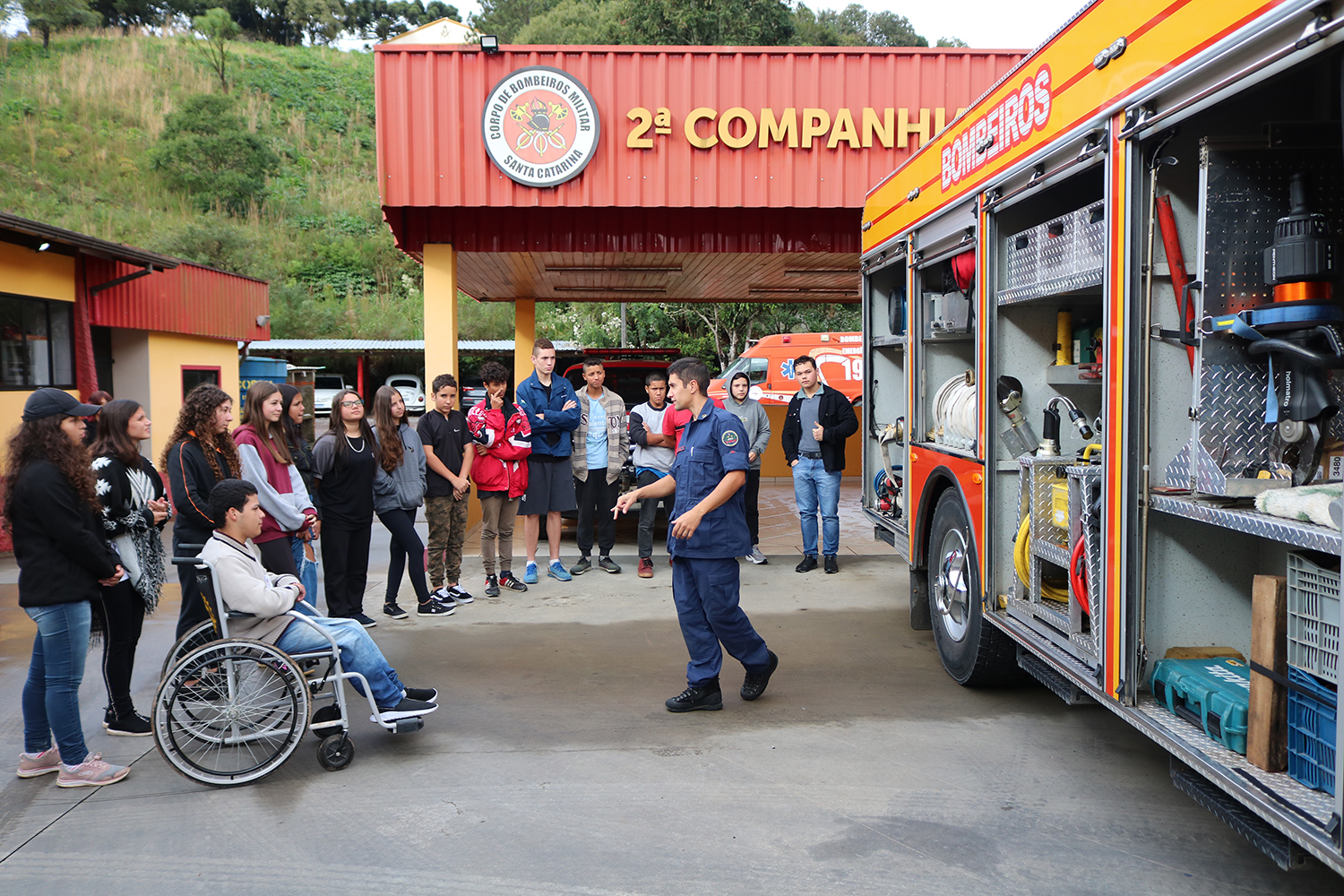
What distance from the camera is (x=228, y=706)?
4102mm

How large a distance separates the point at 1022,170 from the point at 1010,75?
557 millimetres

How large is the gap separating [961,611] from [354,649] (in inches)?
126

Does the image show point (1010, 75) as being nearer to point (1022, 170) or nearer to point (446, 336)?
point (1022, 170)

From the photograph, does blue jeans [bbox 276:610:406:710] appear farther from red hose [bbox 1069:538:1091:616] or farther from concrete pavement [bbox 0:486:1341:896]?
red hose [bbox 1069:538:1091:616]

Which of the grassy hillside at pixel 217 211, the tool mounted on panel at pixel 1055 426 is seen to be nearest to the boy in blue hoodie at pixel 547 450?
the tool mounted on panel at pixel 1055 426

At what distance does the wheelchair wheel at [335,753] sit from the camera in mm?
4211

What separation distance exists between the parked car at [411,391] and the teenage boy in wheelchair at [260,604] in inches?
1360

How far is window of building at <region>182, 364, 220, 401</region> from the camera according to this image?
15664 mm

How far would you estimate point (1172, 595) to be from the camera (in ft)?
11.3

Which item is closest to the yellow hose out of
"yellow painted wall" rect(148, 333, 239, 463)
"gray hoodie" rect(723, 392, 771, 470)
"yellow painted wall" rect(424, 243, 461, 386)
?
"gray hoodie" rect(723, 392, 771, 470)

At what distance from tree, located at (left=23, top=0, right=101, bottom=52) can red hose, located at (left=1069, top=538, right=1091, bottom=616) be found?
257 feet

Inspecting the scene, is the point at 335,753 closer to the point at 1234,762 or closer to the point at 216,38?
the point at 1234,762

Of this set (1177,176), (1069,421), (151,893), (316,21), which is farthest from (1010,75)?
(316,21)

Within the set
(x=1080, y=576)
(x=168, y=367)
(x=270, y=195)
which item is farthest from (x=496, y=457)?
(x=270, y=195)
